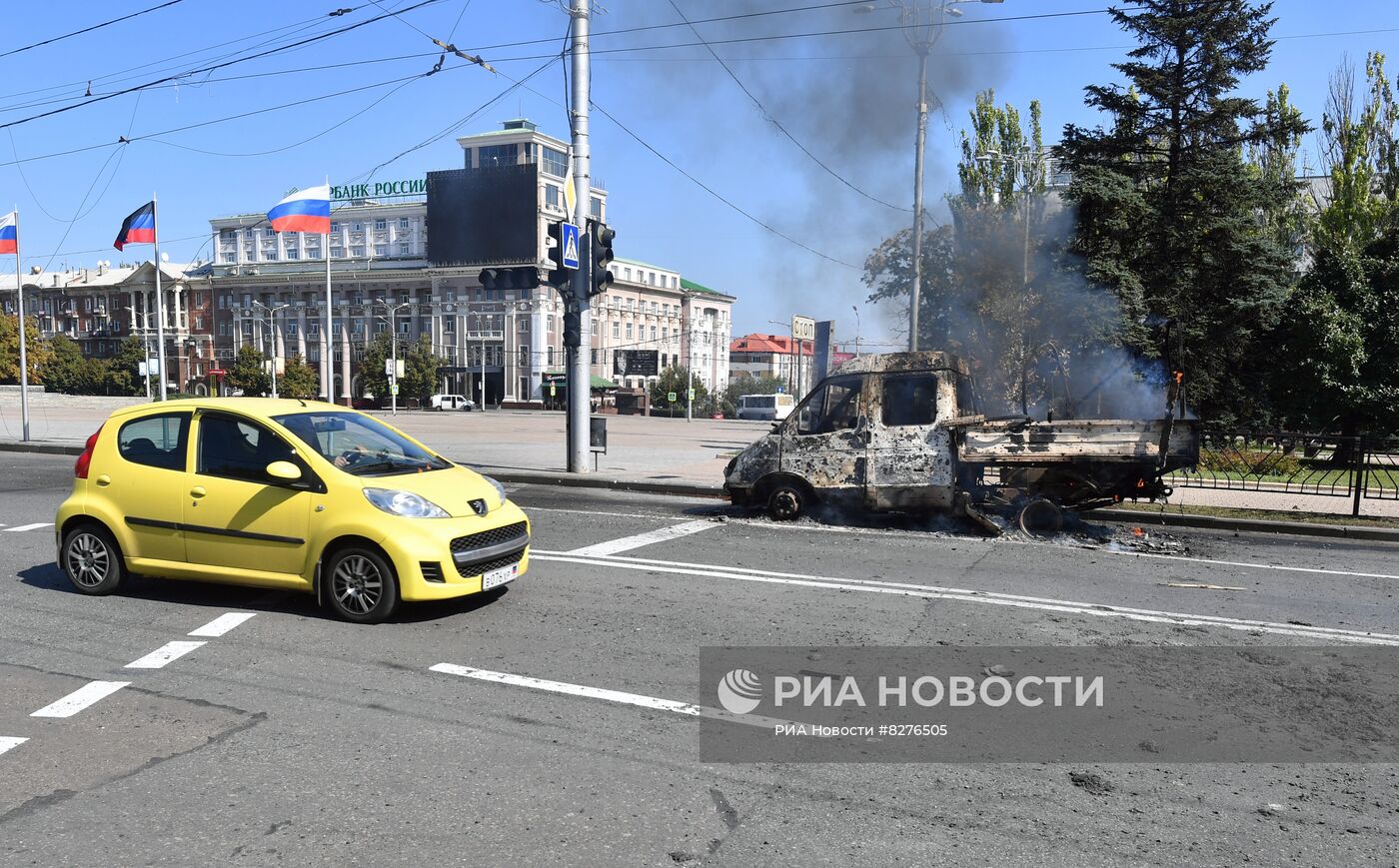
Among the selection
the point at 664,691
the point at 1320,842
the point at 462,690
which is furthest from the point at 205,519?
the point at 1320,842

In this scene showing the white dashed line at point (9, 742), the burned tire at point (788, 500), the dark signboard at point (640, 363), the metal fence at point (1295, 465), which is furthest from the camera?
the dark signboard at point (640, 363)

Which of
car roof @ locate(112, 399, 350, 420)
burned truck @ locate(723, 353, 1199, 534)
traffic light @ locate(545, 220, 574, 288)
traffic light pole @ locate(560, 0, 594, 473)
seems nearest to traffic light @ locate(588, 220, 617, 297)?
traffic light pole @ locate(560, 0, 594, 473)

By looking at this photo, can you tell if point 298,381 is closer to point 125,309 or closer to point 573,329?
point 125,309

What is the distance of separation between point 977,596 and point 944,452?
286 cm

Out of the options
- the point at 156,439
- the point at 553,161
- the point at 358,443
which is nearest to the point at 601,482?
the point at 358,443

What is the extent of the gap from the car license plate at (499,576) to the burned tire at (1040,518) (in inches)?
232

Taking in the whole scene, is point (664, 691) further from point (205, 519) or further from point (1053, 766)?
point (205, 519)

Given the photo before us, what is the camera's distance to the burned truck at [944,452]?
9.33 metres

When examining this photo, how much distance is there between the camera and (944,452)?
9.71 meters

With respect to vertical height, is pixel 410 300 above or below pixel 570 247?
above

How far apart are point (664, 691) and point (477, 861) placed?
1809 mm

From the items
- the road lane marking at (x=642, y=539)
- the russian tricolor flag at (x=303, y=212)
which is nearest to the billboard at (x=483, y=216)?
the russian tricolor flag at (x=303, y=212)

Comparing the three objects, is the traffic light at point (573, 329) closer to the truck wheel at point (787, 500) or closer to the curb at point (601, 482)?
the curb at point (601, 482)

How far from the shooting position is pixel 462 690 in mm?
4875
